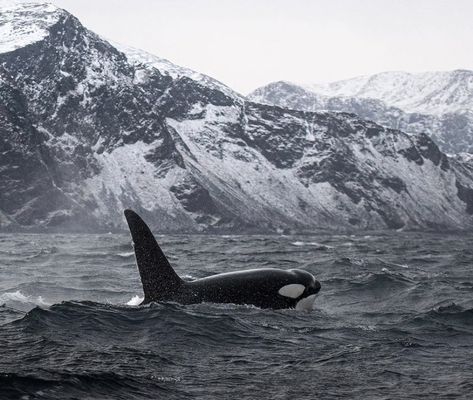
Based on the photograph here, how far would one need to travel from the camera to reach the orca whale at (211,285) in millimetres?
18094

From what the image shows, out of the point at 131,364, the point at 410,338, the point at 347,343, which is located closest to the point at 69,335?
the point at 131,364

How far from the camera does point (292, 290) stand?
18641 millimetres

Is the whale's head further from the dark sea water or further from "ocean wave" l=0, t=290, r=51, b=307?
"ocean wave" l=0, t=290, r=51, b=307

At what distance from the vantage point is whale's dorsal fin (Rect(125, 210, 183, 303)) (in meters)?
18.0

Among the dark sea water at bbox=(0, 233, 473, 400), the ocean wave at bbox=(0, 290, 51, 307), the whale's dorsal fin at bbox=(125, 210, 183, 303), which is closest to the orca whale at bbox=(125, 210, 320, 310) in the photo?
the whale's dorsal fin at bbox=(125, 210, 183, 303)

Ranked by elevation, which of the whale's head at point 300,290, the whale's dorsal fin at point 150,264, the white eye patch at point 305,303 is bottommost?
the white eye patch at point 305,303

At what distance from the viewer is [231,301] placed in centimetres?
1850

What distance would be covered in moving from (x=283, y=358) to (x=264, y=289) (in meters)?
5.42

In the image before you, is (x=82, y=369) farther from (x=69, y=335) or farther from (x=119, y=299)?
(x=119, y=299)

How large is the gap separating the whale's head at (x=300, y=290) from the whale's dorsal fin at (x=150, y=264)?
2730 mm

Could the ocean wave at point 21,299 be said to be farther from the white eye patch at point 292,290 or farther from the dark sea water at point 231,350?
the white eye patch at point 292,290

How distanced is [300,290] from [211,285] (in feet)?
7.36

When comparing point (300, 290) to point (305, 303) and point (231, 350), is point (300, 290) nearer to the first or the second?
point (305, 303)

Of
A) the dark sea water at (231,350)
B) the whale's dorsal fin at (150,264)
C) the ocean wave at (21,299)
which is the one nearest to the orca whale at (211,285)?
the whale's dorsal fin at (150,264)
